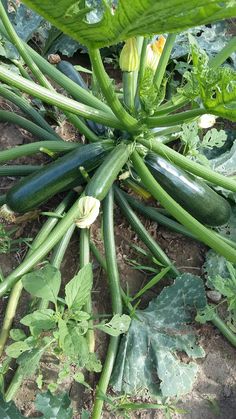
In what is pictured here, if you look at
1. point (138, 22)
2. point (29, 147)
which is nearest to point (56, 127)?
point (29, 147)

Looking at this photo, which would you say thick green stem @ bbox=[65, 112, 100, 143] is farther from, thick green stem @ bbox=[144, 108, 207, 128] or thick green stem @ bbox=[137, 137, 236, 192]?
thick green stem @ bbox=[144, 108, 207, 128]

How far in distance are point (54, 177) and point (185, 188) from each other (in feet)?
1.74

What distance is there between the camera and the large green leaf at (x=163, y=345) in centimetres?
210

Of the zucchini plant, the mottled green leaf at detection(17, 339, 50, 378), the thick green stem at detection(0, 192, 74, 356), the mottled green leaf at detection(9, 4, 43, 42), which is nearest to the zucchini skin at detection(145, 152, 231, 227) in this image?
the zucchini plant

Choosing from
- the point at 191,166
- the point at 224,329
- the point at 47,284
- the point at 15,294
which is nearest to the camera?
the point at 47,284

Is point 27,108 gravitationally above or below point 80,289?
above

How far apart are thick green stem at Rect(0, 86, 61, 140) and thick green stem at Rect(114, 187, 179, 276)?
0.42 m

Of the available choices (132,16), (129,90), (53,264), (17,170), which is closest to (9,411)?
(53,264)

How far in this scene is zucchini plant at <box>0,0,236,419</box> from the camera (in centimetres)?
185

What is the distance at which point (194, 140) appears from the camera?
2.34 metres

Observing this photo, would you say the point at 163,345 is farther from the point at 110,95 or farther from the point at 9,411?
the point at 110,95

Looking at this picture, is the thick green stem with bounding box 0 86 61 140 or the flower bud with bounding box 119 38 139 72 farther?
the thick green stem with bounding box 0 86 61 140

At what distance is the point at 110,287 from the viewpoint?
7.38 ft

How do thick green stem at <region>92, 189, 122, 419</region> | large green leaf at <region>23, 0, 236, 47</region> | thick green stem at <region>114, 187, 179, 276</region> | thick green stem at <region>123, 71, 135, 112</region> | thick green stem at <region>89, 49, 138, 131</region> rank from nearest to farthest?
1. large green leaf at <region>23, 0, 236, 47</region>
2. thick green stem at <region>89, 49, 138, 131</region>
3. thick green stem at <region>92, 189, 122, 419</region>
4. thick green stem at <region>123, 71, 135, 112</region>
5. thick green stem at <region>114, 187, 179, 276</region>
